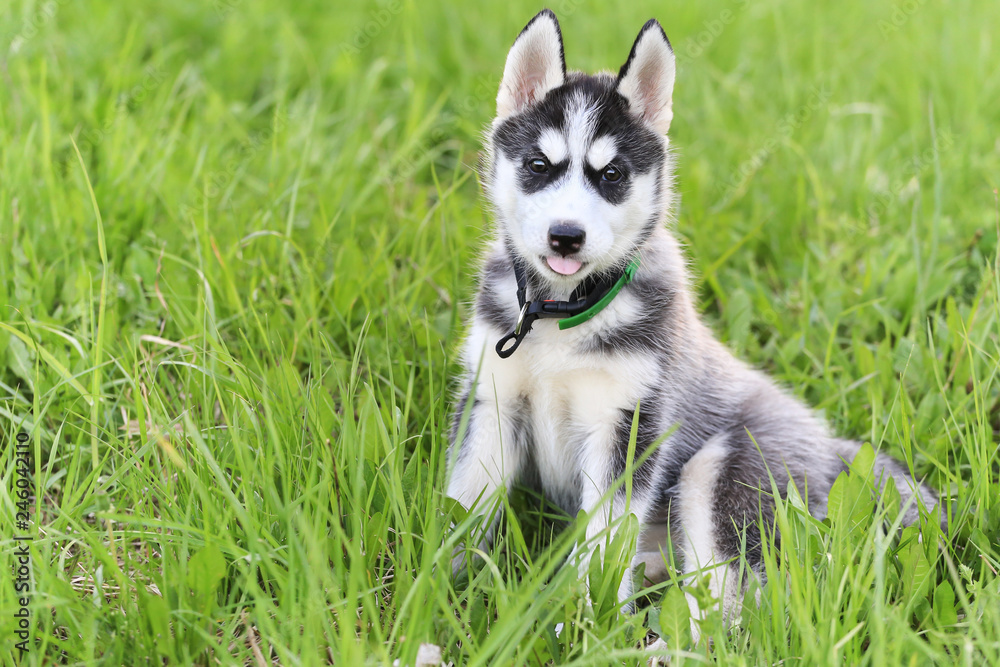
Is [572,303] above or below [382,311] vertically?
above

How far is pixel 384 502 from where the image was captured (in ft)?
9.72

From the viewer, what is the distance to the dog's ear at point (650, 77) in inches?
122

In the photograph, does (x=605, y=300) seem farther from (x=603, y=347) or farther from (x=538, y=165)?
(x=538, y=165)

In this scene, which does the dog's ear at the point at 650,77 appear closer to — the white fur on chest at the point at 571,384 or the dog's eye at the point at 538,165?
the dog's eye at the point at 538,165

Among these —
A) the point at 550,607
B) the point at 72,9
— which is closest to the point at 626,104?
→ the point at 550,607

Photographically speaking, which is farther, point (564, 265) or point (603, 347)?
point (603, 347)

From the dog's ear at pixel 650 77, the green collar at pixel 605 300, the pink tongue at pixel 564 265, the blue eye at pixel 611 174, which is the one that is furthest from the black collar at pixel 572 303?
the dog's ear at pixel 650 77

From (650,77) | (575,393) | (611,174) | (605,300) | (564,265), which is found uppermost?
(650,77)

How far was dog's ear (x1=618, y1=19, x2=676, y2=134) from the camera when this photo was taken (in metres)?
3.11

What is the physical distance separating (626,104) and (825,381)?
1.81 m

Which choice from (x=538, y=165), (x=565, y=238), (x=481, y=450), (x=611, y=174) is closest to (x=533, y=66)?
(x=538, y=165)

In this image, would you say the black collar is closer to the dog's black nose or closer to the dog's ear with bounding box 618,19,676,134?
the dog's black nose

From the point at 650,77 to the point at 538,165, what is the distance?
0.62m

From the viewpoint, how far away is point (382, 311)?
12.8 ft
